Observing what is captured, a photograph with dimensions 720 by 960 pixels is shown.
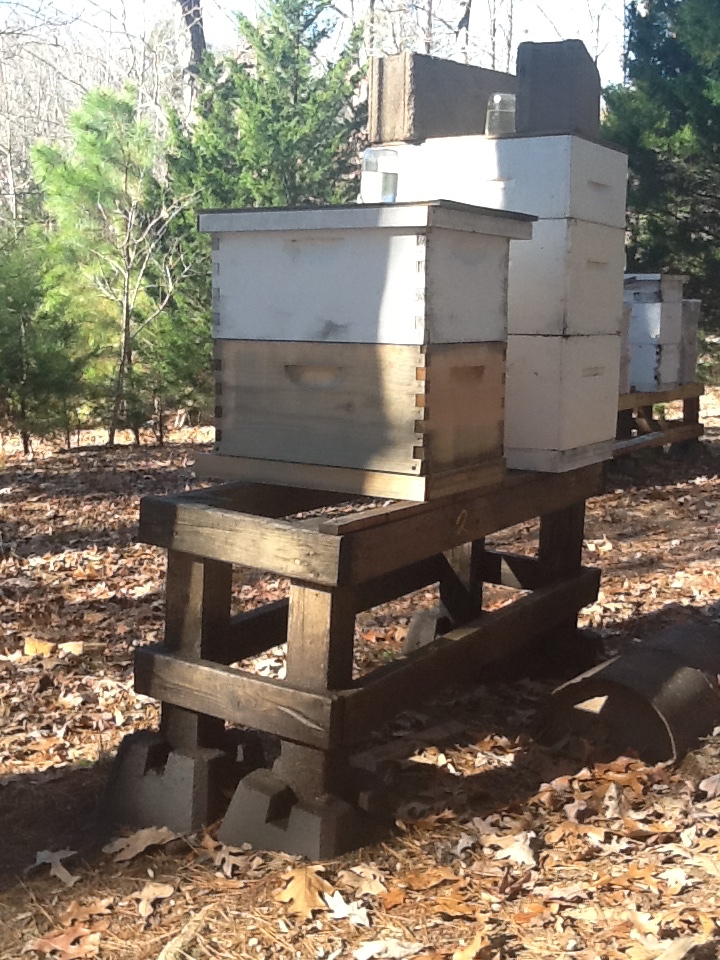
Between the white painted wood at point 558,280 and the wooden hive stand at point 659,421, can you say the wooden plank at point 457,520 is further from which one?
the wooden hive stand at point 659,421

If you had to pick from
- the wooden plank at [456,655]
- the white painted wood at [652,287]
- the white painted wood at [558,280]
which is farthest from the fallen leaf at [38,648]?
the white painted wood at [652,287]

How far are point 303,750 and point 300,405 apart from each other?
1.14m

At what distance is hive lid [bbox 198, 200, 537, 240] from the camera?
120 inches

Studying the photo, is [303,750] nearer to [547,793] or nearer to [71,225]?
[547,793]

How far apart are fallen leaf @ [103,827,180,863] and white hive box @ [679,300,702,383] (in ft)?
28.5

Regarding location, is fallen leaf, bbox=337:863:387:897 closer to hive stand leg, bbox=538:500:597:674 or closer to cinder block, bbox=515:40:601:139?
hive stand leg, bbox=538:500:597:674

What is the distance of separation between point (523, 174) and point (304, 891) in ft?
8.80

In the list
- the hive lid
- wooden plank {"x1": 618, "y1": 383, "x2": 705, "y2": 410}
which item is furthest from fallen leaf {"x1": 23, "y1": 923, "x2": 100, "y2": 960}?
wooden plank {"x1": 618, "y1": 383, "x2": 705, "y2": 410}

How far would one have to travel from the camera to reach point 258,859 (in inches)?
125

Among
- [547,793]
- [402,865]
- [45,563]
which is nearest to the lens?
[402,865]

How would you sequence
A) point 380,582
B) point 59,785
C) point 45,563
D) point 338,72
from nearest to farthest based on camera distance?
point 59,785, point 380,582, point 45,563, point 338,72

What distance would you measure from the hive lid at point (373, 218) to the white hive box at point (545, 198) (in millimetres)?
330

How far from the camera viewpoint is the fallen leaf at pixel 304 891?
2.90 metres

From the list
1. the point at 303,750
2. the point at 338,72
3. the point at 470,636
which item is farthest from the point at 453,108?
the point at 338,72
